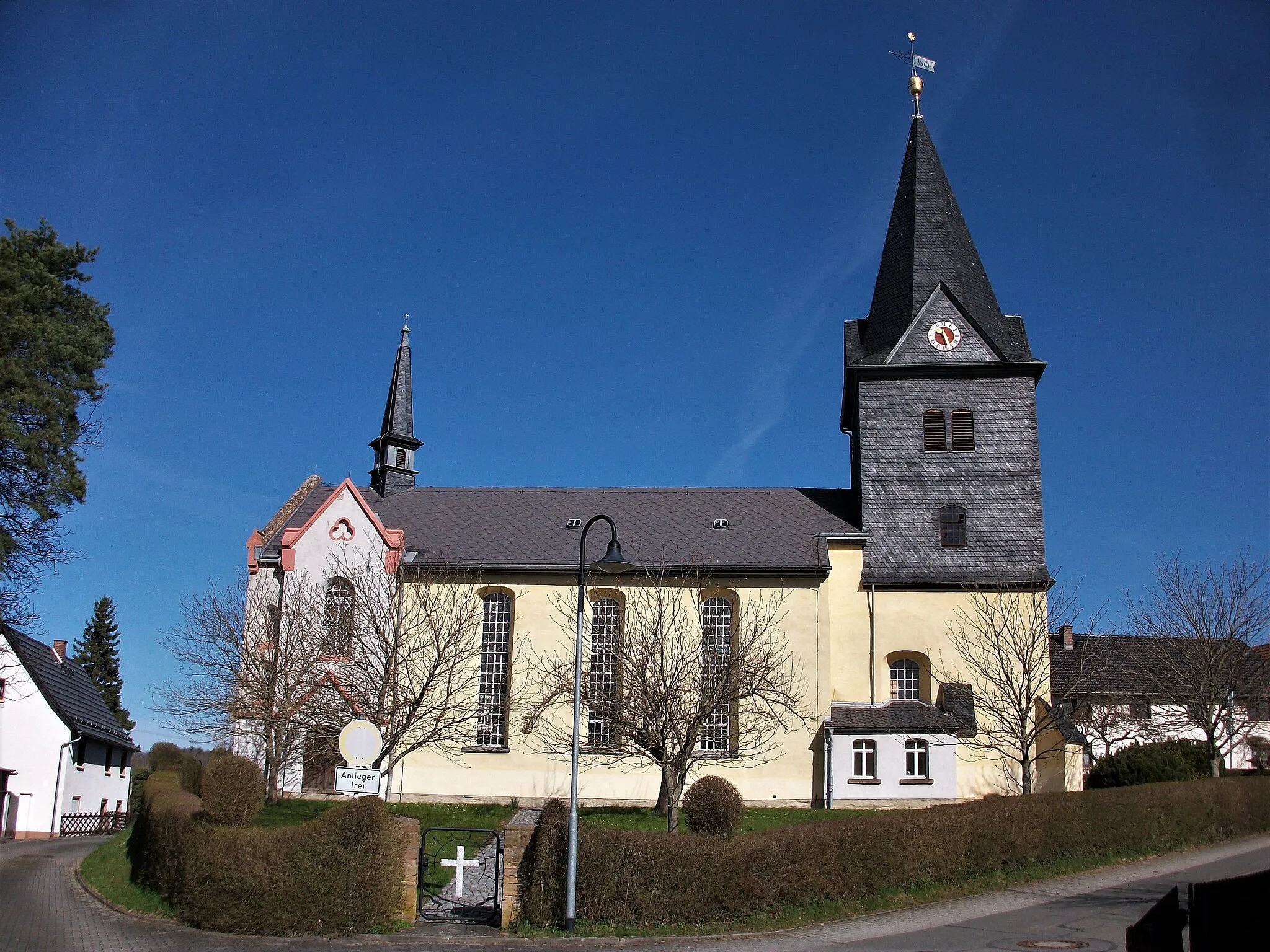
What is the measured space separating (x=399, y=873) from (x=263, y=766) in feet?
52.5

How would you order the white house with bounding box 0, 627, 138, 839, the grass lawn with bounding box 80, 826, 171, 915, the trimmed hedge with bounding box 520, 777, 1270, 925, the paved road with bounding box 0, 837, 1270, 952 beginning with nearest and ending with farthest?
the paved road with bounding box 0, 837, 1270, 952, the trimmed hedge with bounding box 520, 777, 1270, 925, the grass lawn with bounding box 80, 826, 171, 915, the white house with bounding box 0, 627, 138, 839

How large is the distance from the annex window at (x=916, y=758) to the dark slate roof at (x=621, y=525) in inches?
208

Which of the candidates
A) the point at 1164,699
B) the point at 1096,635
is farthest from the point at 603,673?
the point at 1096,635

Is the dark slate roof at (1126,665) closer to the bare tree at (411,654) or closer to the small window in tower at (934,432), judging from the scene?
the small window in tower at (934,432)

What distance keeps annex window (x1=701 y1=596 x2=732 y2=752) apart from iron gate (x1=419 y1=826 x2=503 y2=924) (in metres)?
9.67

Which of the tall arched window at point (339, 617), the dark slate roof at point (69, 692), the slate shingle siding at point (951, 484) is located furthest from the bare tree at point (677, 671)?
the dark slate roof at point (69, 692)

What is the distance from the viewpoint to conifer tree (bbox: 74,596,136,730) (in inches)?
2781

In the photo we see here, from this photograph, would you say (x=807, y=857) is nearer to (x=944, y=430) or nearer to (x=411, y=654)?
(x=411, y=654)

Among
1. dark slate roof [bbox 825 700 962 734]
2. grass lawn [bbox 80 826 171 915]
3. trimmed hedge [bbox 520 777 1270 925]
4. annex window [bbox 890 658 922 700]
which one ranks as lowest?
grass lawn [bbox 80 826 171 915]

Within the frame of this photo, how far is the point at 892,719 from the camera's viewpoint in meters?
29.6

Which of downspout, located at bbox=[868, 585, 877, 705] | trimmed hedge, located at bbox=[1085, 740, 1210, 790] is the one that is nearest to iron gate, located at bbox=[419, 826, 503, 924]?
downspout, located at bbox=[868, 585, 877, 705]

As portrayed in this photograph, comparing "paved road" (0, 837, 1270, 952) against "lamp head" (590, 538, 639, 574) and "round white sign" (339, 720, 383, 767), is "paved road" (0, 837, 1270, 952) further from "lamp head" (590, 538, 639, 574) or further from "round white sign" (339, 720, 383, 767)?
"lamp head" (590, 538, 639, 574)

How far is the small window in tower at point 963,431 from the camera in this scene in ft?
107

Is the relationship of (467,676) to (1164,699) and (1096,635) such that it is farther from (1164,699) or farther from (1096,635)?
(1096,635)
